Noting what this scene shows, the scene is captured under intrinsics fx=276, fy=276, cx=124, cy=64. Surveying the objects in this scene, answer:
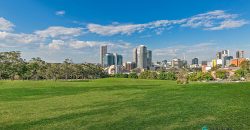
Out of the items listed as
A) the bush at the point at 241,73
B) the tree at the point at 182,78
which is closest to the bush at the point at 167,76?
the tree at the point at 182,78

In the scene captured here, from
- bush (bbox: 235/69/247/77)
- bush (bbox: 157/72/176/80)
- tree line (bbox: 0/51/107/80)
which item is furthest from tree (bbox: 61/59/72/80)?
bush (bbox: 235/69/247/77)

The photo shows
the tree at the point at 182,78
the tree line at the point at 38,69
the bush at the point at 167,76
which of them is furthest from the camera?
the bush at the point at 167,76

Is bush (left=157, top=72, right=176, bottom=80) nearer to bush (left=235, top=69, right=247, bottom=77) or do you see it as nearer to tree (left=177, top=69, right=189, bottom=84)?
tree (left=177, top=69, right=189, bottom=84)

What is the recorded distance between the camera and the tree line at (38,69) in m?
59.3

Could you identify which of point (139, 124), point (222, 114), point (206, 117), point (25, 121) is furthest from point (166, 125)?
point (25, 121)

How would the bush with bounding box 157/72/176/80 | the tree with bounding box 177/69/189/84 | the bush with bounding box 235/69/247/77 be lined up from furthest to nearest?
the bush with bounding box 157/72/176/80 → the bush with bounding box 235/69/247/77 → the tree with bounding box 177/69/189/84

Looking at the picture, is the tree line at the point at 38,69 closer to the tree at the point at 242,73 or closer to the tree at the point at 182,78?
the tree at the point at 182,78

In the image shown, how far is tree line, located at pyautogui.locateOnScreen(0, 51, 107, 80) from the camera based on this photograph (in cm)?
5929

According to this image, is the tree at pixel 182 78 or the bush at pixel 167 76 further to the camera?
the bush at pixel 167 76

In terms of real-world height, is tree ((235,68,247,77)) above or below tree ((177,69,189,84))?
above

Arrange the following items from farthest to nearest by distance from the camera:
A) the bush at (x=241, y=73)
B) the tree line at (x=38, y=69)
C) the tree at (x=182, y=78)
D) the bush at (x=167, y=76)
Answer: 1. the bush at (x=167, y=76)
2. the bush at (x=241, y=73)
3. the tree line at (x=38, y=69)
4. the tree at (x=182, y=78)

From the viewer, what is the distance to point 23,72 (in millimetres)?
62125

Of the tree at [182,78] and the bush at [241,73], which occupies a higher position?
the bush at [241,73]

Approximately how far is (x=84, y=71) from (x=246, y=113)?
270 feet
